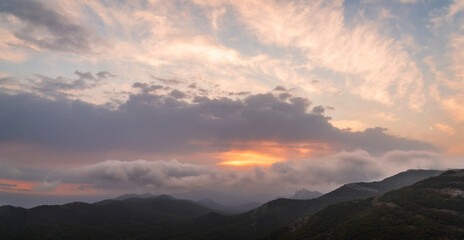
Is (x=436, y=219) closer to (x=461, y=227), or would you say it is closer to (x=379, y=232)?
(x=461, y=227)

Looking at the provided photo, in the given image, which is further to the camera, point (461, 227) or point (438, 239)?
point (461, 227)

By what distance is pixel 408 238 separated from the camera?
168 metres

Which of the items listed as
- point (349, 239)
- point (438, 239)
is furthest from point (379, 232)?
point (438, 239)

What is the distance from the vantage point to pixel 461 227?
576ft

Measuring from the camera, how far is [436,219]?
19525cm

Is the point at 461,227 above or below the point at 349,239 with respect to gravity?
above

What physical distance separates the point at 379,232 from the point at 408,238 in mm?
24141

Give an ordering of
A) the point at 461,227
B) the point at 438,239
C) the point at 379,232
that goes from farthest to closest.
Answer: the point at 379,232, the point at 461,227, the point at 438,239

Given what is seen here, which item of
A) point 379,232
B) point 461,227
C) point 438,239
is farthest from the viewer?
point 379,232

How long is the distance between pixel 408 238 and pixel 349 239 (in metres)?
44.1

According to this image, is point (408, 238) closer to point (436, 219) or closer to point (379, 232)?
point (379, 232)

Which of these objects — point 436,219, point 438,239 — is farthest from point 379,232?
point 436,219

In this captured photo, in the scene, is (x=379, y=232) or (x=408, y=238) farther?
(x=379, y=232)

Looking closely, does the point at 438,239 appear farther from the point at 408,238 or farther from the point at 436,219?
the point at 436,219
